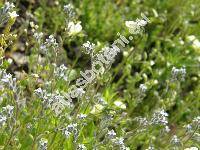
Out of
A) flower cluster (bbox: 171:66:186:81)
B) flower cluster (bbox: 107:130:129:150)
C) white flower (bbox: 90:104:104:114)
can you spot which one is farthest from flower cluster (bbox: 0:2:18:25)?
flower cluster (bbox: 171:66:186:81)

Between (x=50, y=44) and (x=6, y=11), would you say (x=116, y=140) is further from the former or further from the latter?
(x=6, y=11)

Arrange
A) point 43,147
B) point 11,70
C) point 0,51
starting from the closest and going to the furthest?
point 43,147
point 0,51
point 11,70

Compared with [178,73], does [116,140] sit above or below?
below

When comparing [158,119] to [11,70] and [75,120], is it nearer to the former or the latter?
[75,120]

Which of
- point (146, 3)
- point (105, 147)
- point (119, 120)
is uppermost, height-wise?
point (146, 3)

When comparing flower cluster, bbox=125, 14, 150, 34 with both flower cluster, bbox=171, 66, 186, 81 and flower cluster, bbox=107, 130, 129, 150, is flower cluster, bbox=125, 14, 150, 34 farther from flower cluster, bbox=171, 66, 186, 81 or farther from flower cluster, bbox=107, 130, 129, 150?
flower cluster, bbox=107, 130, 129, 150

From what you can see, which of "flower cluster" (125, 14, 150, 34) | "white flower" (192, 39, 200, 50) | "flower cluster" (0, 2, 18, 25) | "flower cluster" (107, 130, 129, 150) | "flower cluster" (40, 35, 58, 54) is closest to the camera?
"flower cluster" (0, 2, 18, 25)

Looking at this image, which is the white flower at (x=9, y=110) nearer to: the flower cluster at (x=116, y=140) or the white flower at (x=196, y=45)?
the flower cluster at (x=116, y=140)

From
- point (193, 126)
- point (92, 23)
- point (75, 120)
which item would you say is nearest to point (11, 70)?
point (92, 23)

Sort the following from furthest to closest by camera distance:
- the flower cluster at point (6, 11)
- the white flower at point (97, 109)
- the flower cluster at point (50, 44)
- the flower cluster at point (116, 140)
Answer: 1. the white flower at point (97, 109)
2. the flower cluster at point (50, 44)
3. the flower cluster at point (116, 140)
4. the flower cluster at point (6, 11)

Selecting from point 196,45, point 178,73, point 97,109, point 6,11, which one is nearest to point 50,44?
point 6,11

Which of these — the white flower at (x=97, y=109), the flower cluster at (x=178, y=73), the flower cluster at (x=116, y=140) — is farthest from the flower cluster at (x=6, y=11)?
the flower cluster at (x=178, y=73)
